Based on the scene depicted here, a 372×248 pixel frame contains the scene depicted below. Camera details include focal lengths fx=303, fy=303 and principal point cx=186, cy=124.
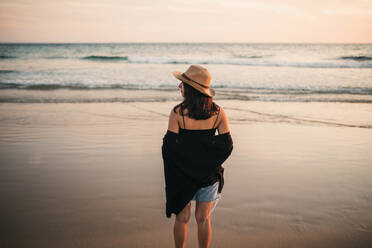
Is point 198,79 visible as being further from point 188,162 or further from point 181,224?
point 181,224

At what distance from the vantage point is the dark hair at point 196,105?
7.09ft

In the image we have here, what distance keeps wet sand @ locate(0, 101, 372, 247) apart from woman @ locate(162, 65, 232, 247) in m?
0.77

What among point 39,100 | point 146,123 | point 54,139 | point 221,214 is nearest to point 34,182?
point 54,139

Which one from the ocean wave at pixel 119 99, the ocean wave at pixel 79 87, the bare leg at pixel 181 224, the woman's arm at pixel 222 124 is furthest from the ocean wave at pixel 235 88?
the bare leg at pixel 181 224

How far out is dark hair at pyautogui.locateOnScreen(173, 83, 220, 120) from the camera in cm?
216

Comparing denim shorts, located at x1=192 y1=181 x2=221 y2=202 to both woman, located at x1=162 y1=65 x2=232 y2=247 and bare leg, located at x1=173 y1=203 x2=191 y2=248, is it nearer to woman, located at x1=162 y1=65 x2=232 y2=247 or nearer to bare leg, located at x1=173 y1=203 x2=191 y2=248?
woman, located at x1=162 y1=65 x2=232 y2=247

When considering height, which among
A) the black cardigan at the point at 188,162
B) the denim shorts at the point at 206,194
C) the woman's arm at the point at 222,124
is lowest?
the denim shorts at the point at 206,194

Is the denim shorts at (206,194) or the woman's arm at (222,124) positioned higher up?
the woman's arm at (222,124)

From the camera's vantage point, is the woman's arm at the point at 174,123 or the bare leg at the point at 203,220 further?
the bare leg at the point at 203,220

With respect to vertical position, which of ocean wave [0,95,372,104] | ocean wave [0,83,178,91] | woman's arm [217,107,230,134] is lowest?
ocean wave [0,95,372,104]

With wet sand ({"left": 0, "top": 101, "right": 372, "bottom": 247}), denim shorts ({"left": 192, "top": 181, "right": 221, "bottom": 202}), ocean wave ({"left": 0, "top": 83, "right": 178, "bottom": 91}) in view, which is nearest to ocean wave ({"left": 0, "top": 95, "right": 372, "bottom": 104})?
ocean wave ({"left": 0, "top": 83, "right": 178, "bottom": 91})

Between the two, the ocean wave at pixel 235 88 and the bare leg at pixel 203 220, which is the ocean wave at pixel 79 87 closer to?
the ocean wave at pixel 235 88

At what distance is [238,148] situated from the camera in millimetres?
5695

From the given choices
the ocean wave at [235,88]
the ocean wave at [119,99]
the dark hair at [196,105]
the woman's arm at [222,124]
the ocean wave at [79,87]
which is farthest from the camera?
the ocean wave at [79,87]
